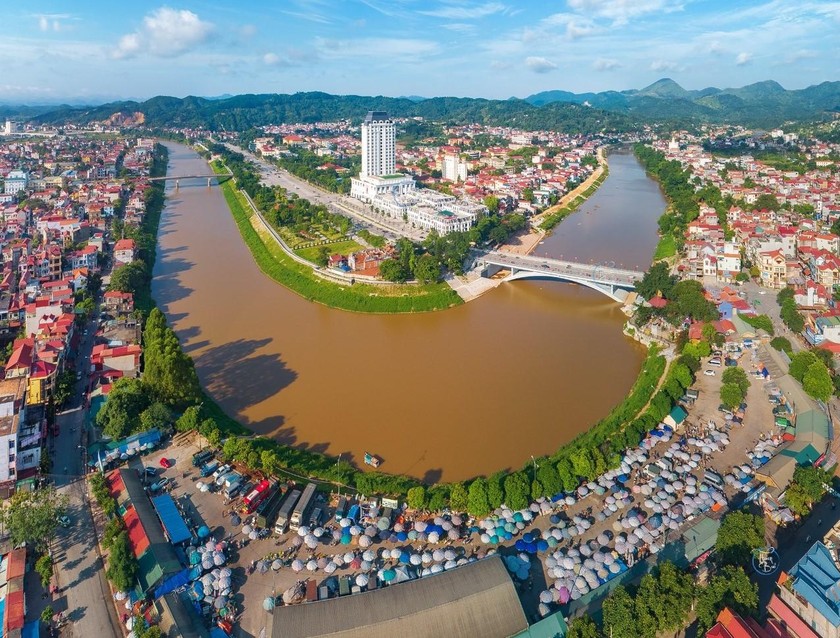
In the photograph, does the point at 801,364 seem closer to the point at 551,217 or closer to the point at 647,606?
the point at 647,606

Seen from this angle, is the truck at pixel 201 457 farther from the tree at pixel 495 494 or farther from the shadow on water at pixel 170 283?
the shadow on water at pixel 170 283

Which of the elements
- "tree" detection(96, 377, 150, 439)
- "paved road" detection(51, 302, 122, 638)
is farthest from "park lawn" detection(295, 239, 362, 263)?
"paved road" detection(51, 302, 122, 638)

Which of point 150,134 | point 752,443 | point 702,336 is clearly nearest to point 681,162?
point 702,336

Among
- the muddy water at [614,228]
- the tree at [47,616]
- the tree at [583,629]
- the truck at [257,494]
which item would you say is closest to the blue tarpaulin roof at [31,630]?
the tree at [47,616]

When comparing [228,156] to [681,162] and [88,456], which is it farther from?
[88,456]

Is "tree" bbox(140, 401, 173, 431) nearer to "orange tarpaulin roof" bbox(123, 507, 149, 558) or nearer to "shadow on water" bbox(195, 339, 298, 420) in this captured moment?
"shadow on water" bbox(195, 339, 298, 420)

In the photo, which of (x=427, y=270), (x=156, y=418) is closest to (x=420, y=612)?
(x=156, y=418)
